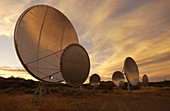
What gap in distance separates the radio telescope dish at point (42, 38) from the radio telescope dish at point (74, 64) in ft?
8.35

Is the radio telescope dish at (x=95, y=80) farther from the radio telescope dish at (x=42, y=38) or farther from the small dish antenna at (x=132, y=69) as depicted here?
the radio telescope dish at (x=42, y=38)

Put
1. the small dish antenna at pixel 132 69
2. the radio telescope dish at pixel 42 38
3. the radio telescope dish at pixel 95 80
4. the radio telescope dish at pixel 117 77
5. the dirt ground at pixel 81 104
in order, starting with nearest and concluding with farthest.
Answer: the dirt ground at pixel 81 104 < the radio telescope dish at pixel 42 38 < the small dish antenna at pixel 132 69 < the radio telescope dish at pixel 117 77 < the radio telescope dish at pixel 95 80

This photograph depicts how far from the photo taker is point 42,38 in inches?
384

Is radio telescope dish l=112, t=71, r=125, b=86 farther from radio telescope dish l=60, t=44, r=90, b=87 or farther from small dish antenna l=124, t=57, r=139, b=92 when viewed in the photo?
radio telescope dish l=60, t=44, r=90, b=87

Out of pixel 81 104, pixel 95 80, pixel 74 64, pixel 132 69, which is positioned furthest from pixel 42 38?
pixel 95 80

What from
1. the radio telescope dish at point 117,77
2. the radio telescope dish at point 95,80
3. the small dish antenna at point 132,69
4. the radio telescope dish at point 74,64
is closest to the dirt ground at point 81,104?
the radio telescope dish at point 74,64

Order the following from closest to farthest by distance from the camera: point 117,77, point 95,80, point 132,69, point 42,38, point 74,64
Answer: point 74,64
point 42,38
point 132,69
point 117,77
point 95,80

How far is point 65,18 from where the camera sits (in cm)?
1054

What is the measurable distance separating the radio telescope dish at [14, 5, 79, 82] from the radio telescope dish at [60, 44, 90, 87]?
2.54m

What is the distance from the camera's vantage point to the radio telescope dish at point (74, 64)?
629 centimetres

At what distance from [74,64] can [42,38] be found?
4.69 metres

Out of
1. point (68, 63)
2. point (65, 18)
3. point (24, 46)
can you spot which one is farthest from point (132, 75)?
point (24, 46)

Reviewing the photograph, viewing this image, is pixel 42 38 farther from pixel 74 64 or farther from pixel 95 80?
pixel 95 80

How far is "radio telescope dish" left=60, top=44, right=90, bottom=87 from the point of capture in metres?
6.29
